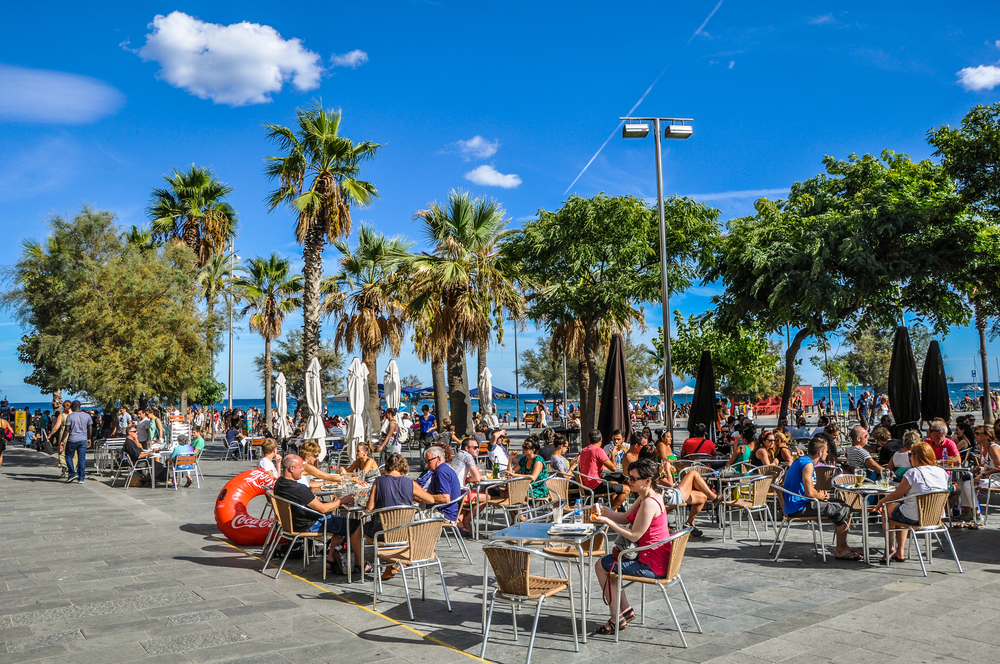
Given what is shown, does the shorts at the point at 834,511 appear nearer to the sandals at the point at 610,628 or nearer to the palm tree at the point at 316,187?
the sandals at the point at 610,628

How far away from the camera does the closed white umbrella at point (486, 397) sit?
2036 cm

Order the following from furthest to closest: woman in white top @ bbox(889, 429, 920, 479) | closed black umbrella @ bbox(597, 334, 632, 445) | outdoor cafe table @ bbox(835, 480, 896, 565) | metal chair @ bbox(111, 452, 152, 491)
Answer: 1. metal chair @ bbox(111, 452, 152, 491)
2. closed black umbrella @ bbox(597, 334, 632, 445)
3. woman in white top @ bbox(889, 429, 920, 479)
4. outdoor cafe table @ bbox(835, 480, 896, 565)

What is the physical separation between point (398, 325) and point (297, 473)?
19.1 metres

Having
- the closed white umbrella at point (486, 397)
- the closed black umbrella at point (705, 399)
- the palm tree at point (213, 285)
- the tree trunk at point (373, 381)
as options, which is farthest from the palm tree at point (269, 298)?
the closed black umbrella at point (705, 399)

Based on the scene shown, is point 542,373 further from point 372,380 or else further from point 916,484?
point 916,484

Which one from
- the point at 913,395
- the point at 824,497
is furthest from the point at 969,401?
the point at 824,497

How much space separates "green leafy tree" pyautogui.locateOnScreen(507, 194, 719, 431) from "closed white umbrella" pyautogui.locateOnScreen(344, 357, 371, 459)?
6.08 metres

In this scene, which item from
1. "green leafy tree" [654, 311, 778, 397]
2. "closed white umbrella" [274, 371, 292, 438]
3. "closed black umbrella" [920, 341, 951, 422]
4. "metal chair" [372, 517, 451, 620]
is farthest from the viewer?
"green leafy tree" [654, 311, 778, 397]

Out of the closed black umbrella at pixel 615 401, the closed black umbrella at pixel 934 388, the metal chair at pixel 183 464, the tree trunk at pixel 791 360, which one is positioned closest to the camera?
the closed black umbrella at pixel 615 401

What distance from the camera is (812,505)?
7.71 meters

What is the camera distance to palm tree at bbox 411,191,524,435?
65.6 ft

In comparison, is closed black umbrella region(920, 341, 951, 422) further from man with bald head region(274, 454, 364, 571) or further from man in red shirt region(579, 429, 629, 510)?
man with bald head region(274, 454, 364, 571)

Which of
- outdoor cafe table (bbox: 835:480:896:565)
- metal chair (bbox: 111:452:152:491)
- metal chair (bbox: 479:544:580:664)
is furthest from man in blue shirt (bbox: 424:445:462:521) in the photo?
metal chair (bbox: 111:452:152:491)

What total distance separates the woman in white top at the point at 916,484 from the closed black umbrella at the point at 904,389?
737cm
